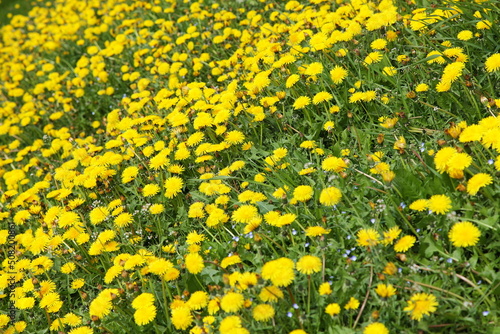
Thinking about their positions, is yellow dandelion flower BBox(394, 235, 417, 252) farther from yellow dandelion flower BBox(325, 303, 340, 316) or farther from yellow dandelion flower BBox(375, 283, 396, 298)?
yellow dandelion flower BBox(325, 303, 340, 316)

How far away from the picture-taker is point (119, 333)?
8.25 feet

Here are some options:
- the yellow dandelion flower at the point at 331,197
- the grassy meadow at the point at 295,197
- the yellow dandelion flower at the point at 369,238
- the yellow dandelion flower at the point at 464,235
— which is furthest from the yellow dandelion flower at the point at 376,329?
the yellow dandelion flower at the point at 331,197

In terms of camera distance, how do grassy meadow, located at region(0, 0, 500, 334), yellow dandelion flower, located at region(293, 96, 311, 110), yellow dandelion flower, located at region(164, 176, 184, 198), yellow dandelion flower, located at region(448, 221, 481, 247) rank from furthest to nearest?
yellow dandelion flower, located at region(293, 96, 311, 110), yellow dandelion flower, located at region(164, 176, 184, 198), grassy meadow, located at region(0, 0, 500, 334), yellow dandelion flower, located at region(448, 221, 481, 247)

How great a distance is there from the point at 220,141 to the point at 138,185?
2.24ft

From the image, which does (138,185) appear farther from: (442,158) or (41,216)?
(442,158)

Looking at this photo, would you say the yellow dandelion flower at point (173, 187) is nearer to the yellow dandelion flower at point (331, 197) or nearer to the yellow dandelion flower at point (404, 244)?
the yellow dandelion flower at point (331, 197)

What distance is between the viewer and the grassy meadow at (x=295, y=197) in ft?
6.92

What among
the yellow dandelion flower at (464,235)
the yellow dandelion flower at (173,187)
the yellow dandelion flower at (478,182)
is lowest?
the yellow dandelion flower at (173,187)

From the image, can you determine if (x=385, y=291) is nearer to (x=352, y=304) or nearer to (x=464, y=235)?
(x=352, y=304)

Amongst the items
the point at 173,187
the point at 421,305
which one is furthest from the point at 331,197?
the point at 173,187

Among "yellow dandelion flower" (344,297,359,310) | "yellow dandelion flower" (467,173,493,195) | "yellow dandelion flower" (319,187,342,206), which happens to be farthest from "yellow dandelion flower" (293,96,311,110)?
"yellow dandelion flower" (344,297,359,310)

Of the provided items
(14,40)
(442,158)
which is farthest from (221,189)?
(14,40)

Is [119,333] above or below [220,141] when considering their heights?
below

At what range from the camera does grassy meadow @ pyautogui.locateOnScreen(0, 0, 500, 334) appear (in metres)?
2.11
